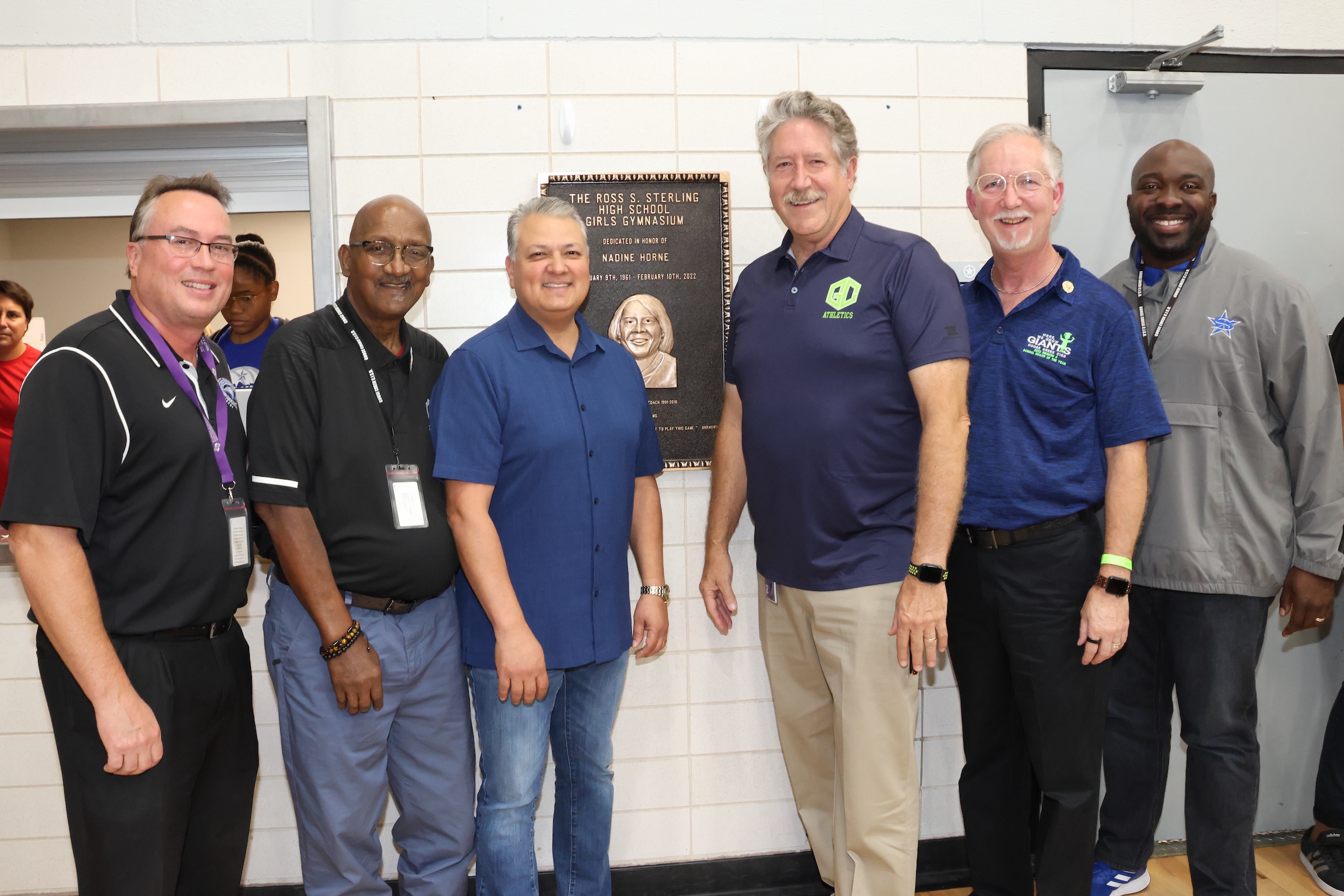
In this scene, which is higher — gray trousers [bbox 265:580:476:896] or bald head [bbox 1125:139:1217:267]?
bald head [bbox 1125:139:1217:267]

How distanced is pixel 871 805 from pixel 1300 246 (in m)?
2.37

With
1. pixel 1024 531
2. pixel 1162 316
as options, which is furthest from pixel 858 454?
pixel 1162 316

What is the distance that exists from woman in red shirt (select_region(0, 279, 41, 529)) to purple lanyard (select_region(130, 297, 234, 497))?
116cm

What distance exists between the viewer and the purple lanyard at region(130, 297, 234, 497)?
166 cm

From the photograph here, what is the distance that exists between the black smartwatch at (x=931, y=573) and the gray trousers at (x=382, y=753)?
3.68ft

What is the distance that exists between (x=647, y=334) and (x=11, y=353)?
199 cm

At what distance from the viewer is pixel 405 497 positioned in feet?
6.12

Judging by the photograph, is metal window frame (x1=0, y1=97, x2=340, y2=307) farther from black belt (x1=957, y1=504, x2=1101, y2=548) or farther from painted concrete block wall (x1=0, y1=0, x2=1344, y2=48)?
black belt (x1=957, y1=504, x2=1101, y2=548)

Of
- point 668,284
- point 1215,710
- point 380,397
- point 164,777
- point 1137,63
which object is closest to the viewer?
point 164,777

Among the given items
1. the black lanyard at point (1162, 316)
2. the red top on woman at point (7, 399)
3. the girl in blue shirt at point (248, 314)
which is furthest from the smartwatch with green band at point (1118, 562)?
the red top on woman at point (7, 399)

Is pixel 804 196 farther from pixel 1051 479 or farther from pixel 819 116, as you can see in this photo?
pixel 1051 479

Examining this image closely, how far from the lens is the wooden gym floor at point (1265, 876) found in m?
2.50

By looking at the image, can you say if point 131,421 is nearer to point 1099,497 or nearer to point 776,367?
point 776,367

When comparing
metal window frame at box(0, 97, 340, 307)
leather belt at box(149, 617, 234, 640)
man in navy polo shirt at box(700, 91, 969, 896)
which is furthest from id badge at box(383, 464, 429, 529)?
metal window frame at box(0, 97, 340, 307)
